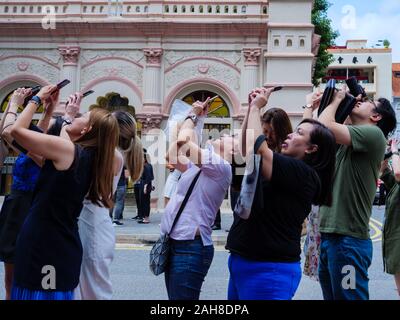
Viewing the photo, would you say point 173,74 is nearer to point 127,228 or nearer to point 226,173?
point 127,228

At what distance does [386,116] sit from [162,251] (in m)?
1.96

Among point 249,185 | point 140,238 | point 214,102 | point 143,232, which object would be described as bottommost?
point 140,238

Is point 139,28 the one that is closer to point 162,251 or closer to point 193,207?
point 193,207

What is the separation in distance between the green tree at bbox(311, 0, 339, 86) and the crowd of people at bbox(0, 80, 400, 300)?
18.6 metres

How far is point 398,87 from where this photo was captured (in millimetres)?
44250

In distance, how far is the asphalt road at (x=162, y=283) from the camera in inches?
227

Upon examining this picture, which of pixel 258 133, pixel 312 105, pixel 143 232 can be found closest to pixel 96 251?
pixel 258 133

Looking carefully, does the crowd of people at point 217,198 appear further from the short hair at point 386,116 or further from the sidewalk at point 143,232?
the sidewalk at point 143,232

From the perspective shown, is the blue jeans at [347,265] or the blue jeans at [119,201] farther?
the blue jeans at [119,201]

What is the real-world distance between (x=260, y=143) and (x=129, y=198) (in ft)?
48.1

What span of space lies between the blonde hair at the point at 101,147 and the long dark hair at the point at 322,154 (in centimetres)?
121

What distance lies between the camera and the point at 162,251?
3.41m

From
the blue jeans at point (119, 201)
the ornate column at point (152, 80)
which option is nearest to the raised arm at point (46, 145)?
the blue jeans at point (119, 201)

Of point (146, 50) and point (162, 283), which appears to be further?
point (146, 50)
